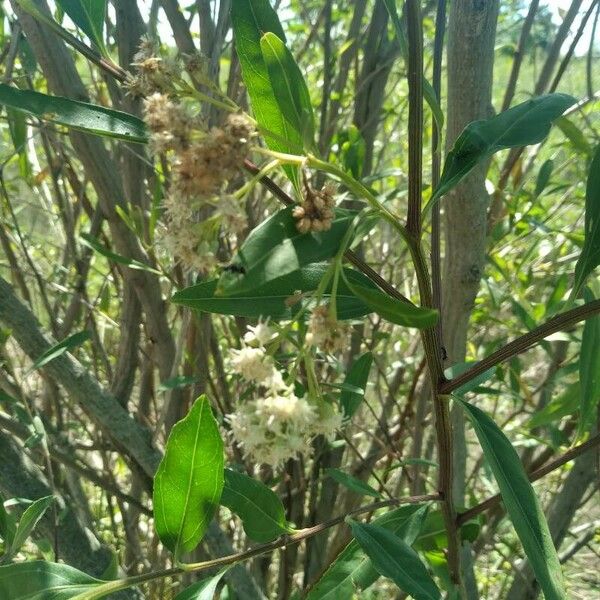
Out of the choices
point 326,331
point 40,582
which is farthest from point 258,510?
point 326,331

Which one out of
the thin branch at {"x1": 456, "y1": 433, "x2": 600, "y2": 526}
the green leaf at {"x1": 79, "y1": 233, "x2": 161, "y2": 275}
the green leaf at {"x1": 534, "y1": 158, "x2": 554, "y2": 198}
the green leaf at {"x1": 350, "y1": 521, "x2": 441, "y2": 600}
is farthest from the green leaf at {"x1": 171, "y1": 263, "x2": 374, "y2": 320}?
the green leaf at {"x1": 534, "y1": 158, "x2": 554, "y2": 198}

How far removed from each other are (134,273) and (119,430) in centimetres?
28

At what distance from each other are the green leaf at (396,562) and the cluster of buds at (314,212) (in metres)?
0.31

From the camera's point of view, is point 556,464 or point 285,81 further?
point 556,464

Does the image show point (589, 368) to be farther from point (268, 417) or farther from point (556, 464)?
point (268, 417)

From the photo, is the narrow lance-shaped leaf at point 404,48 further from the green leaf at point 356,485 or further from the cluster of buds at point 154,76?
the green leaf at point 356,485

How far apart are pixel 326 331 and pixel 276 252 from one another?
7cm

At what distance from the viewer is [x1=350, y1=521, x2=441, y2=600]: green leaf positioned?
577 mm

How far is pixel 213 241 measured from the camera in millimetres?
477

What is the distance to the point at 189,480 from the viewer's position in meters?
0.61

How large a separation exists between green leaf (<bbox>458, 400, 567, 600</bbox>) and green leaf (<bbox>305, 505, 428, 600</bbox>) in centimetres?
17

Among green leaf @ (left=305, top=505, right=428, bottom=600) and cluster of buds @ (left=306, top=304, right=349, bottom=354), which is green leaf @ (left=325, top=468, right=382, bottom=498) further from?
cluster of buds @ (left=306, top=304, right=349, bottom=354)

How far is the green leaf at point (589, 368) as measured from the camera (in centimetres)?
78

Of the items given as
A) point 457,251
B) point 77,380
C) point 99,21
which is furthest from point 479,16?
point 77,380
